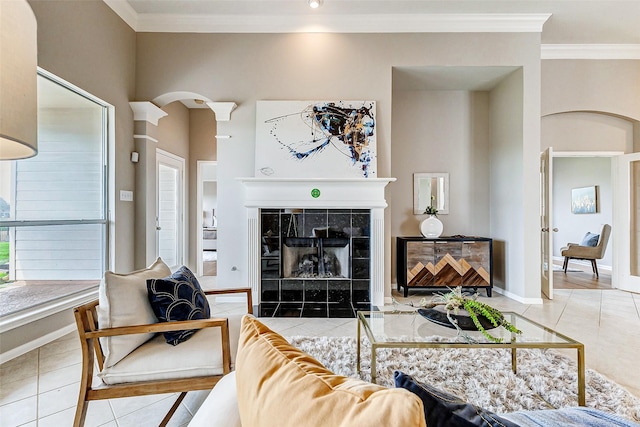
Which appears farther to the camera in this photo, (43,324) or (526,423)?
(43,324)

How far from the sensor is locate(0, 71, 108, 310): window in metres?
2.47

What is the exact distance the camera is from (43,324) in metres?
2.59

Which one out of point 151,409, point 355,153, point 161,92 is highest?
point 161,92

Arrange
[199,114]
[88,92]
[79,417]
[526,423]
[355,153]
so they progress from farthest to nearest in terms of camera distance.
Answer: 1. [199,114]
2. [355,153]
3. [88,92]
4. [79,417]
5. [526,423]

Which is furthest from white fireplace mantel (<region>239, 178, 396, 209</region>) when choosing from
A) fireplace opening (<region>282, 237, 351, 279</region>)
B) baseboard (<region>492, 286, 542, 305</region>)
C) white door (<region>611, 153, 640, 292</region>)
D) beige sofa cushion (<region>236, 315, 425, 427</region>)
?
white door (<region>611, 153, 640, 292</region>)

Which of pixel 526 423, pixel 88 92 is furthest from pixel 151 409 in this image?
pixel 88 92

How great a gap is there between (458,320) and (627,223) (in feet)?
14.4

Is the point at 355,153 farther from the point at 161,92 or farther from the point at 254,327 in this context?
the point at 254,327

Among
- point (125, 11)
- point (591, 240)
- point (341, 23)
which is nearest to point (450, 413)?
point (341, 23)

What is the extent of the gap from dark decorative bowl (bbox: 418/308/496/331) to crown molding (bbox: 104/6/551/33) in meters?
3.30

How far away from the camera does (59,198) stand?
290 centimetres

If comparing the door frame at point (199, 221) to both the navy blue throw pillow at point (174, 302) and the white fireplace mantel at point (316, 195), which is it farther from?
the navy blue throw pillow at point (174, 302)

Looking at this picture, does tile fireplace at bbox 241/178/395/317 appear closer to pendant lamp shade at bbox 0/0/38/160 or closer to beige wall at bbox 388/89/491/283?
beige wall at bbox 388/89/491/283

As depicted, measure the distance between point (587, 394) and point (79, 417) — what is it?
8.52 ft
